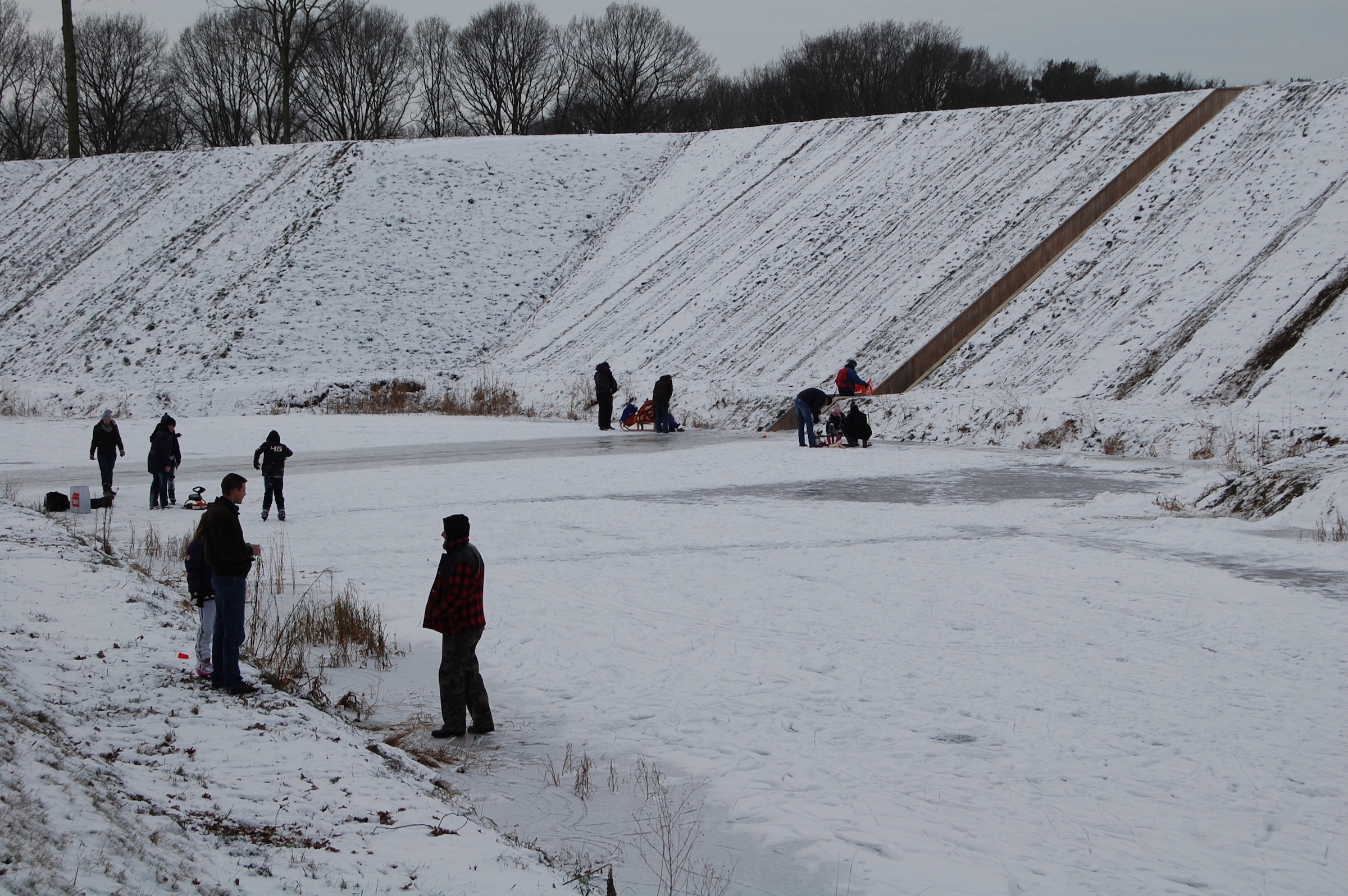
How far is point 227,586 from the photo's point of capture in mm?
7012

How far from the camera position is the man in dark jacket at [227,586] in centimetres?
694

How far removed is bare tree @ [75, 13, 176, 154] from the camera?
6712 cm

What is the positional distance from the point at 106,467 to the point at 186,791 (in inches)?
479

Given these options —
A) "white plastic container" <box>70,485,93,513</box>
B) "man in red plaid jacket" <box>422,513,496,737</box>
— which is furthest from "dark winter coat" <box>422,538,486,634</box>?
"white plastic container" <box>70,485,93,513</box>

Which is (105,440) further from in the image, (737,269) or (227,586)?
(737,269)

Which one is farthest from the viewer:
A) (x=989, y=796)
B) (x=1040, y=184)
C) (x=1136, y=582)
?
(x=1040, y=184)

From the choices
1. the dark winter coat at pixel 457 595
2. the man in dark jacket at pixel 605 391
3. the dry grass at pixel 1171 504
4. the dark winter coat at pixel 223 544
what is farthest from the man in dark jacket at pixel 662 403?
the dark winter coat at pixel 223 544

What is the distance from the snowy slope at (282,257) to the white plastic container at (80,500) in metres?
19.0

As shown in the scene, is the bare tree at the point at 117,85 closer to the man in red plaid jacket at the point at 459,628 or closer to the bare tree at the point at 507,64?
the bare tree at the point at 507,64

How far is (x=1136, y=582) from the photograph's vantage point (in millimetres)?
10219

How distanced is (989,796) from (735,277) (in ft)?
97.2

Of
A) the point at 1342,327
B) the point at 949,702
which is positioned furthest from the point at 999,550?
the point at 1342,327

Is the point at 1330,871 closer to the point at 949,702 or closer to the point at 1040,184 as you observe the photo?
the point at 949,702

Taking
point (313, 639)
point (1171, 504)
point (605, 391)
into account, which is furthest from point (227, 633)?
point (605, 391)
